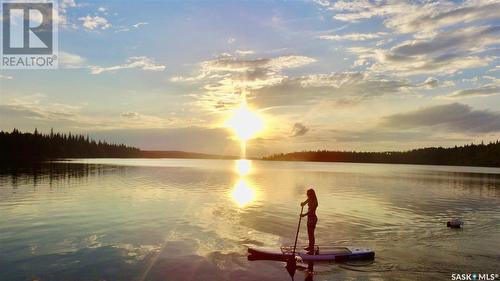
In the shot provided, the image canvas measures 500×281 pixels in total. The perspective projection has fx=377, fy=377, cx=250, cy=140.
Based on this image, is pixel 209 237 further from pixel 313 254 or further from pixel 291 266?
pixel 313 254

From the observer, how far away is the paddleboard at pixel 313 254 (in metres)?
23.8

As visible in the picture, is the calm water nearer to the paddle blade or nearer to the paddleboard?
the paddle blade

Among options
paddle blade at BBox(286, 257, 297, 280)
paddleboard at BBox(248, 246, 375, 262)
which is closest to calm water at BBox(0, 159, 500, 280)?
paddle blade at BBox(286, 257, 297, 280)

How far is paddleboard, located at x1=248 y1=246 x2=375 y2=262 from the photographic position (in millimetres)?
23766

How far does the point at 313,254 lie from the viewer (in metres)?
24.0

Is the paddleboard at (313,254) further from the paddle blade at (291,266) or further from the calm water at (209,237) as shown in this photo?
the calm water at (209,237)

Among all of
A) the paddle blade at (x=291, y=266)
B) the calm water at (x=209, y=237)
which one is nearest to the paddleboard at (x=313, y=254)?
the paddle blade at (x=291, y=266)

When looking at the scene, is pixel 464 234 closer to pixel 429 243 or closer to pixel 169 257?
pixel 429 243

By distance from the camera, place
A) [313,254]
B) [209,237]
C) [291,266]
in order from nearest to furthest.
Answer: [291,266]
[313,254]
[209,237]

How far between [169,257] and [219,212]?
777 inches

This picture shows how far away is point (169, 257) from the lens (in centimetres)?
2389

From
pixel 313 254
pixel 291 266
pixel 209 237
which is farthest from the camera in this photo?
pixel 209 237

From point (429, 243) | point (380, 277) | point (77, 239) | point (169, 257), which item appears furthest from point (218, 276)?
point (429, 243)

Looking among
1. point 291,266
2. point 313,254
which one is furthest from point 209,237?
point 313,254
